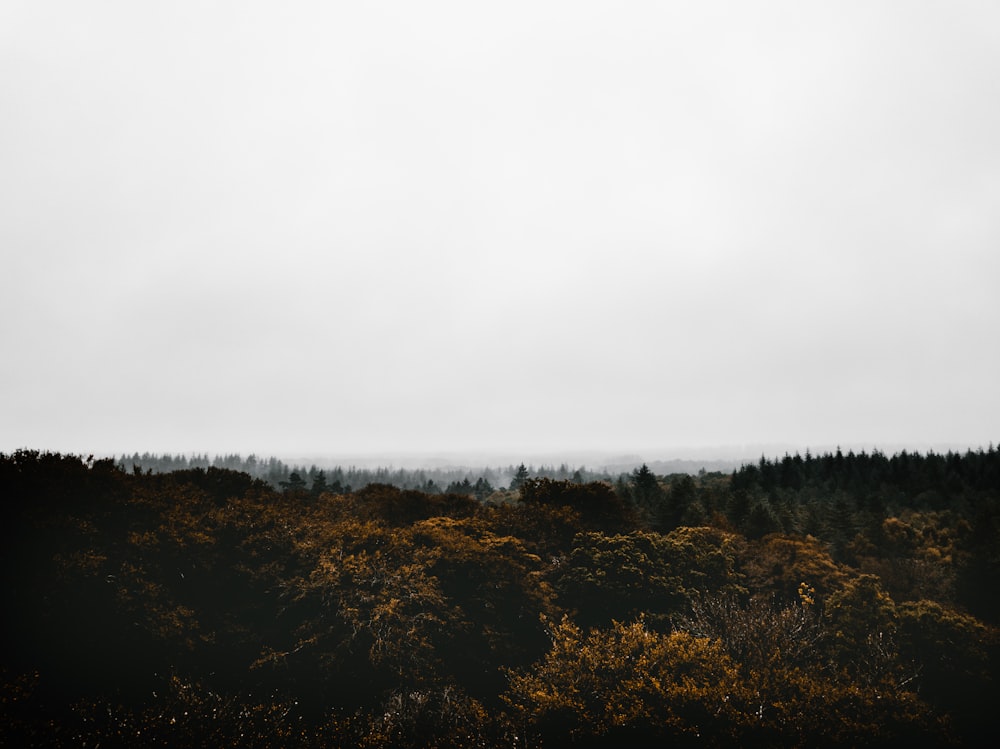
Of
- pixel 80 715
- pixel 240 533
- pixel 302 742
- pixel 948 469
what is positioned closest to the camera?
pixel 80 715

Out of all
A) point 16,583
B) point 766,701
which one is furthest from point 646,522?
point 16,583

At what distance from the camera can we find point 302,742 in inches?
755

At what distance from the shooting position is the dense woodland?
19.1m

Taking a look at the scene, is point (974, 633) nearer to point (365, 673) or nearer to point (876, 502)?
point (365, 673)

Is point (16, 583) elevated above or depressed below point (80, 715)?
above

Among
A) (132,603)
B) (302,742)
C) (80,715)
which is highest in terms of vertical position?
(132,603)

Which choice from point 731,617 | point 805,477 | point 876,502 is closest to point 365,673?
point 731,617

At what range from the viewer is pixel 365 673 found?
23.3 metres

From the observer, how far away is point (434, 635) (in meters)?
25.6

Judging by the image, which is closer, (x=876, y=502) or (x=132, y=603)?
(x=132, y=603)

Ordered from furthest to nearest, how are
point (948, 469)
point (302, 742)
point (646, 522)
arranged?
point (948, 469)
point (646, 522)
point (302, 742)

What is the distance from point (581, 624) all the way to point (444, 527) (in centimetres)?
1136

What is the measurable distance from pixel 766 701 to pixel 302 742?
18.8 m

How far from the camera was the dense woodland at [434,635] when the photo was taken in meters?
19.1
